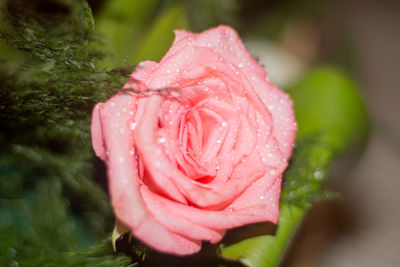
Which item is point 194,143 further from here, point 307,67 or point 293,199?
point 307,67

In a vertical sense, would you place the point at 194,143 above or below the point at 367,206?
above

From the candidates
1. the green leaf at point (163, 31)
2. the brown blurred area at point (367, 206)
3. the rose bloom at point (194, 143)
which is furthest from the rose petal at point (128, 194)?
the brown blurred area at point (367, 206)

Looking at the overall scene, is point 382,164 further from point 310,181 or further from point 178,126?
point 178,126

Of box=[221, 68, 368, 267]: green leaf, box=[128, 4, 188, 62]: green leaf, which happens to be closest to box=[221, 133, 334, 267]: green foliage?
box=[221, 68, 368, 267]: green leaf

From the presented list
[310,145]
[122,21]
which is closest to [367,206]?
[310,145]

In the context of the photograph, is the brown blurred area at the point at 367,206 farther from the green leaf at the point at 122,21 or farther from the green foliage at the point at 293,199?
the green leaf at the point at 122,21

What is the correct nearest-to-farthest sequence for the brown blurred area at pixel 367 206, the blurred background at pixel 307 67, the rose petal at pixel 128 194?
the rose petal at pixel 128 194
the blurred background at pixel 307 67
the brown blurred area at pixel 367 206
